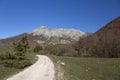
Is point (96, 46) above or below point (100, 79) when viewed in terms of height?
above

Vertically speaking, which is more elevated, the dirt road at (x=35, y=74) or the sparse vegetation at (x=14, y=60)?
the sparse vegetation at (x=14, y=60)

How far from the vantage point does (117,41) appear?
3499 inches

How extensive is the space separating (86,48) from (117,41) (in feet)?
61.9

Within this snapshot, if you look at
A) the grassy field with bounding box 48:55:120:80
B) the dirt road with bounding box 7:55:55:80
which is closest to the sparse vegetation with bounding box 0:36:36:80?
the dirt road with bounding box 7:55:55:80

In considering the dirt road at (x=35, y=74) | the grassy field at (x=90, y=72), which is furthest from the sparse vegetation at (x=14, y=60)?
the grassy field at (x=90, y=72)

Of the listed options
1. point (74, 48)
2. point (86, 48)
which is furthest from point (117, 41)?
point (74, 48)

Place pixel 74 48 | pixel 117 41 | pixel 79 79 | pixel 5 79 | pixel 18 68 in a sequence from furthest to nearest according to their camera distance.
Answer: pixel 74 48
pixel 117 41
pixel 18 68
pixel 79 79
pixel 5 79

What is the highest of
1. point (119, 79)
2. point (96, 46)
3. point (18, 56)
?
point (96, 46)

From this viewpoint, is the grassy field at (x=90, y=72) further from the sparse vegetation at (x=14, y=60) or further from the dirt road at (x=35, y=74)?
the sparse vegetation at (x=14, y=60)

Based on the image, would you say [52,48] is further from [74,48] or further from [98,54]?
[98,54]

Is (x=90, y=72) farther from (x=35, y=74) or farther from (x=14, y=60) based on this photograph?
(x=14, y=60)

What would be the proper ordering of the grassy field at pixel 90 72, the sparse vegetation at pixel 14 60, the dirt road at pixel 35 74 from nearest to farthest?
the dirt road at pixel 35 74 < the grassy field at pixel 90 72 < the sparse vegetation at pixel 14 60

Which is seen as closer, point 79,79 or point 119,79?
point 79,79

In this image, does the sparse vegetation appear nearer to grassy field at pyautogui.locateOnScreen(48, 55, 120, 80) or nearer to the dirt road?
the dirt road
